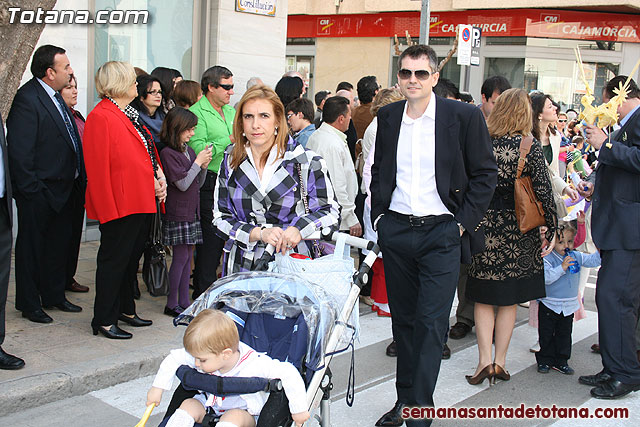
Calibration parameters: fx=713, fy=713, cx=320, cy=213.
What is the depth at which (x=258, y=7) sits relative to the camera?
34.3ft

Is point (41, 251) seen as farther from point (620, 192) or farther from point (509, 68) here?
point (509, 68)

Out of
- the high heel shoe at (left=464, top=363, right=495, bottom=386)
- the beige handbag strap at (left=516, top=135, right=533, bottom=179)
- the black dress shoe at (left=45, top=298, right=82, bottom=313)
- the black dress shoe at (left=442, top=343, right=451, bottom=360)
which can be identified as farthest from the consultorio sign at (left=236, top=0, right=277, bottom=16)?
the high heel shoe at (left=464, top=363, right=495, bottom=386)

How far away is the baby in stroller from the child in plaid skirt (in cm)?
310

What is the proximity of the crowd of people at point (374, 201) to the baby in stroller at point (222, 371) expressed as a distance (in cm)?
11

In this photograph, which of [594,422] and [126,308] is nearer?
[594,422]

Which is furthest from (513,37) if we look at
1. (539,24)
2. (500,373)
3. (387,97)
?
(500,373)

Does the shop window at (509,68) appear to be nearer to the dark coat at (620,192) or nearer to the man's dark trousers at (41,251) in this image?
the dark coat at (620,192)

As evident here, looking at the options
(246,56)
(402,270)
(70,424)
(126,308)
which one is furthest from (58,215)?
(246,56)

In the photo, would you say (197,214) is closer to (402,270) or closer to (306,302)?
(402,270)

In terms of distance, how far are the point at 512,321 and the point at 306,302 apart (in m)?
2.43

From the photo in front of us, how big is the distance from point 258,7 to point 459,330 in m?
6.02

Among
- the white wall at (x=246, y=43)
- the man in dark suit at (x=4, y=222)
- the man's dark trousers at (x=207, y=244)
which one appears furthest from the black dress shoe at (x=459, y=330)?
the white wall at (x=246, y=43)

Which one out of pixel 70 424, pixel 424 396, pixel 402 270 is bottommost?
pixel 70 424

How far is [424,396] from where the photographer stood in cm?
438
